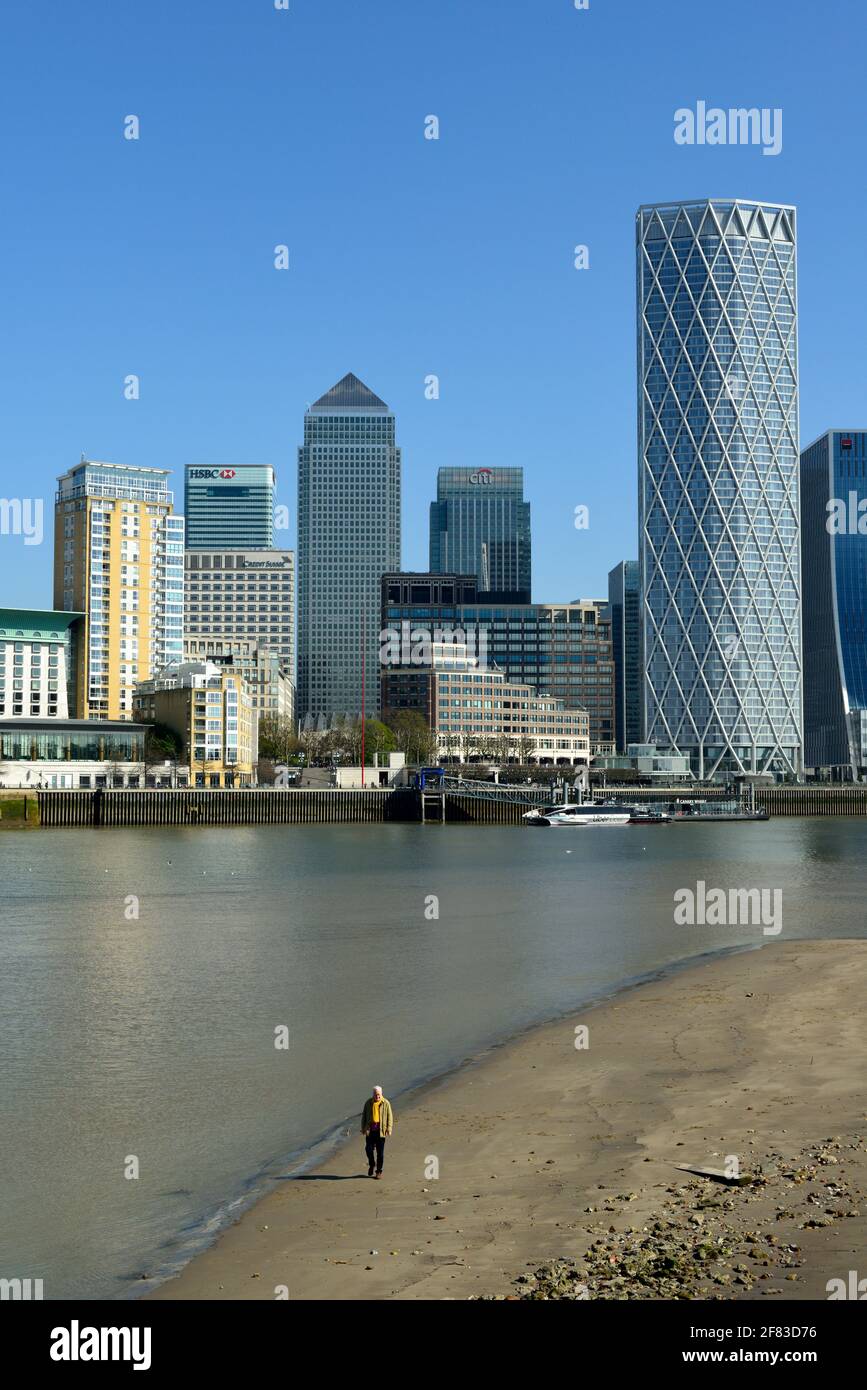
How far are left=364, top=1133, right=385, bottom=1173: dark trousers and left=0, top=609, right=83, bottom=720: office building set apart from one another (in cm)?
17972

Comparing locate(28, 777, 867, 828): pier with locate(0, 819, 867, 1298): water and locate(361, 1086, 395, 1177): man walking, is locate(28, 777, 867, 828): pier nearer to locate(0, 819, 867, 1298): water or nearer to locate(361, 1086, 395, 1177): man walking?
locate(0, 819, 867, 1298): water

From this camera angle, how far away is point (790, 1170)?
59.2 ft

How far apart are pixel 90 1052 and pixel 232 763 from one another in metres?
156

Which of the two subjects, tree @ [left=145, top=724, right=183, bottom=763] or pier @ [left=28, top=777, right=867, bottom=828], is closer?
pier @ [left=28, top=777, right=867, bottom=828]

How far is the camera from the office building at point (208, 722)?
180 meters

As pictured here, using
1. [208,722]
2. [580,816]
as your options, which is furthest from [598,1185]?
[208,722]

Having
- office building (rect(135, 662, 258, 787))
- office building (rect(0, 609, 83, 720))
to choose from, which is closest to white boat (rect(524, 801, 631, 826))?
office building (rect(135, 662, 258, 787))

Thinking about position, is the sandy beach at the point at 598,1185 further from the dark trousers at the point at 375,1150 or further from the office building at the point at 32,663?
the office building at the point at 32,663

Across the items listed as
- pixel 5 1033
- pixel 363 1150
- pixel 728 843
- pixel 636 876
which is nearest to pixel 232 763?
pixel 728 843

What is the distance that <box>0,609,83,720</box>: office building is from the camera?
193 meters

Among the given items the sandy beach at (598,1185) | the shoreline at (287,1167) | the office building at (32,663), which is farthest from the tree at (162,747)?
the sandy beach at (598,1185)

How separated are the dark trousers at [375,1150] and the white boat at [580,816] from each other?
141 metres

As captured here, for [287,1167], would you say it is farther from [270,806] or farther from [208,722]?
[208,722]
